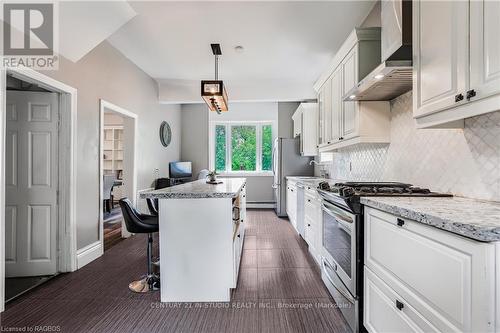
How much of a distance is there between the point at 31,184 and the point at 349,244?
320 centimetres

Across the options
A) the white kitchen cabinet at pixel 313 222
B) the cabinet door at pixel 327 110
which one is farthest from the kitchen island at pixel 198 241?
the cabinet door at pixel 327 110

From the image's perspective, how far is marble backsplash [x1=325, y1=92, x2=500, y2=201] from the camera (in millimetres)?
1489

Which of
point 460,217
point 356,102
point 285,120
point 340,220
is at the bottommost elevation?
point 340,220

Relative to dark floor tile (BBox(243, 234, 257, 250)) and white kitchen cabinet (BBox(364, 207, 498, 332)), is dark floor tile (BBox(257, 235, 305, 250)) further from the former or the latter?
white kitchen cabinet (BBox(364, 207, 498, 332))

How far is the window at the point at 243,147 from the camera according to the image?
290 inches

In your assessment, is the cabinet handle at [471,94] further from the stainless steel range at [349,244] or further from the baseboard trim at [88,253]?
the baseboard trim at [88,253]

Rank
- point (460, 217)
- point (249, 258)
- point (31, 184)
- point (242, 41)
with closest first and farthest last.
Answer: point (460, 217) < point (31, 184) < point (249, 258) < point (242, 41)

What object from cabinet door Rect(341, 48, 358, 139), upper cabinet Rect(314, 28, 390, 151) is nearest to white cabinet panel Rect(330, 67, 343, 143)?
upper cabinet Rect(314, 28, 390, 151)

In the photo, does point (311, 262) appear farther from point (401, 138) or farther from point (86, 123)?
point (86, 123)

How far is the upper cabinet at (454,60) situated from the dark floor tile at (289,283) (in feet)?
5.59

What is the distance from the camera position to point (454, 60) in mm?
1340

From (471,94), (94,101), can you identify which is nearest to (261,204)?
(94,101)

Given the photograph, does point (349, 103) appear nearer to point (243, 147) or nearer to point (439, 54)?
point (439, 54)

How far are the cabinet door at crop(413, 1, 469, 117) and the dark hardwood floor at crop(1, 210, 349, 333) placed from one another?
1661mm
